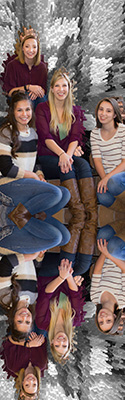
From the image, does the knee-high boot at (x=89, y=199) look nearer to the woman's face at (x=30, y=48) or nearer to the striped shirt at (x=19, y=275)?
the woman's face at (x=30, y=48)

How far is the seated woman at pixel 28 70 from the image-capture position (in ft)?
4.63

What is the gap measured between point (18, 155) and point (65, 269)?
628mm

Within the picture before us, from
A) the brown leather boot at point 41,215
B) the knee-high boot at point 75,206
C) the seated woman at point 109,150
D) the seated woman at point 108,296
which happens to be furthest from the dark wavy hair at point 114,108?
the seated woman at point 108,296

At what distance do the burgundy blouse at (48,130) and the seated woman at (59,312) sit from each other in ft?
2.69

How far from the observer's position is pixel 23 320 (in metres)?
0.58

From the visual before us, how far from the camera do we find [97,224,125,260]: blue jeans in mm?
914

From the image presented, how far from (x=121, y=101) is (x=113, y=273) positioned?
924mm

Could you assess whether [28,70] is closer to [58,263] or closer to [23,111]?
[23,111]

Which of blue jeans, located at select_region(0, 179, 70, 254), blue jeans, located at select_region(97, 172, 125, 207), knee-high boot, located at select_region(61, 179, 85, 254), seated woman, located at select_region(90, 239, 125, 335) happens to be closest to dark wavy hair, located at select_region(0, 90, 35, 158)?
blue jeans, located at select_region(0, 179, 70, 254)

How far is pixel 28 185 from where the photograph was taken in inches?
52.4

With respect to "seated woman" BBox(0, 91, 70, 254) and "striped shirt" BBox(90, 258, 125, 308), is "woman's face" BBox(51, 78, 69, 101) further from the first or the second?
"striped shirt" BBox(90, 258, 125, 308)

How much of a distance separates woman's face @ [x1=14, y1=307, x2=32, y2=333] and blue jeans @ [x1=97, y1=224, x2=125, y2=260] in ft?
1.10

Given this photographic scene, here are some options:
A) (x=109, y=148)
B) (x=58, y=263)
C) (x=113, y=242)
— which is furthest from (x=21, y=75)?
(x=58, y=263)

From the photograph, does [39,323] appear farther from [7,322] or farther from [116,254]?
[116,254]
